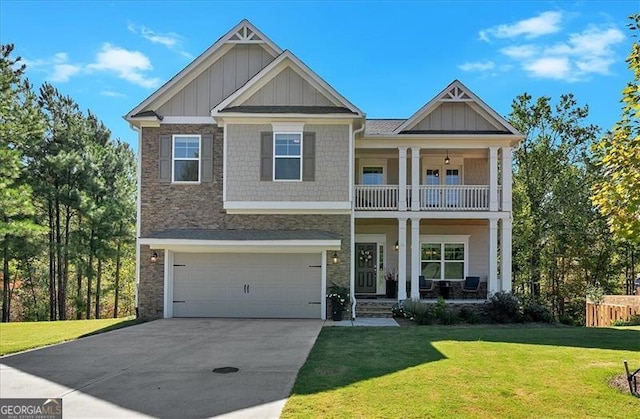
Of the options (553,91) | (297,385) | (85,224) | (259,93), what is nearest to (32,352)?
(297,385)

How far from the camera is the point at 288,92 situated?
16234 millimetres

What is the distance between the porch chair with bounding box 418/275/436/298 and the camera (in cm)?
1884

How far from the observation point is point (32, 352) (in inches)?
406

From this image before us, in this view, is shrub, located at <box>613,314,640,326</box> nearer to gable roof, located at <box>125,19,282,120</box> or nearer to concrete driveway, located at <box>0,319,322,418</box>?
concrete driveway, located at <box>0,319,322,418</box>

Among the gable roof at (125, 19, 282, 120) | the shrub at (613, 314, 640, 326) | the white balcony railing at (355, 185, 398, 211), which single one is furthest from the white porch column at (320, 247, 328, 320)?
the shrub at (613, 314, 640, 326)

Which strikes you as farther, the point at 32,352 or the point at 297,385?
the point at 32,352

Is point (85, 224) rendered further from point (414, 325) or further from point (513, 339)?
point (513, 339)

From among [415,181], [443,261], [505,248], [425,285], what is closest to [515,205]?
[443,261]

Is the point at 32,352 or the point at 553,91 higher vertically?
the point at 553,91

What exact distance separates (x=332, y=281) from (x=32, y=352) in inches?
338

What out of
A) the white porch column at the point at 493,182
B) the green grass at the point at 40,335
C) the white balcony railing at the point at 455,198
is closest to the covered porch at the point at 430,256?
the white balcony railing at the point at 455,198

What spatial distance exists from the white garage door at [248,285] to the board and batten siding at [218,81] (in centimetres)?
485

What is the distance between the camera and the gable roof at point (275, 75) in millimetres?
15750

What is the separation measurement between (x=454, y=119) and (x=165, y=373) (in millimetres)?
13657
